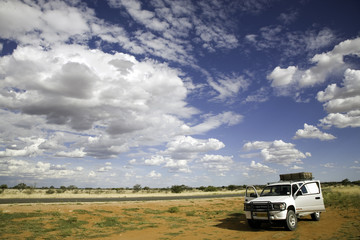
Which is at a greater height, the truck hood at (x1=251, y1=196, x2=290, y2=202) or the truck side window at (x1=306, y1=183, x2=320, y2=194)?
the truck side window at (x1=306, y1=183, x2=320, y2=194)

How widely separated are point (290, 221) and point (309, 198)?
93.3 inches

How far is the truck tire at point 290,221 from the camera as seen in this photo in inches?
446

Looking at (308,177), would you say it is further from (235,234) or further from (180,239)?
(180,239)

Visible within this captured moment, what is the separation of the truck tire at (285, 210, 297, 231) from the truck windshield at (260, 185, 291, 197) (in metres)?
1.06

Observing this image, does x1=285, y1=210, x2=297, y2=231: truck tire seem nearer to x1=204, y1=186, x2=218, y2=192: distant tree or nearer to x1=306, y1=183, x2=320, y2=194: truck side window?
x1=306, y1=183, x2=320, y2=194: truck side window

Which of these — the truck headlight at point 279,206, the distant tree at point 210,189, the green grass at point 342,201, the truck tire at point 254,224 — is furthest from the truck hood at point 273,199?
the distant tree at point 210,189

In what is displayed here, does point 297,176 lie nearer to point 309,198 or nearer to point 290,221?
point 309,198

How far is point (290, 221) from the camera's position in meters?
11.5

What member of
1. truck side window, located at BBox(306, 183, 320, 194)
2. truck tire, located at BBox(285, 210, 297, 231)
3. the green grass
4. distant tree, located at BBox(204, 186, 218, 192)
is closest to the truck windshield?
truck tire, located at BBox(285, 210, 297, 231)

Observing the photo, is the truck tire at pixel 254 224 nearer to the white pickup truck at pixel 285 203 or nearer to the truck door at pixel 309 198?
the white pickup truck at pixel 285 203

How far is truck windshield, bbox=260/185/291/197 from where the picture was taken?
41.3ft

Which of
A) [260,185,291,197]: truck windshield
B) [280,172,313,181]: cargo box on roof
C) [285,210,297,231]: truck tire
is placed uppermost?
[280,172,313,181]: cargo box on roof

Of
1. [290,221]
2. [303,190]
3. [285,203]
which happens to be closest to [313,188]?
[303,190]

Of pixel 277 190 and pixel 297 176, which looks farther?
pixel 297 176
